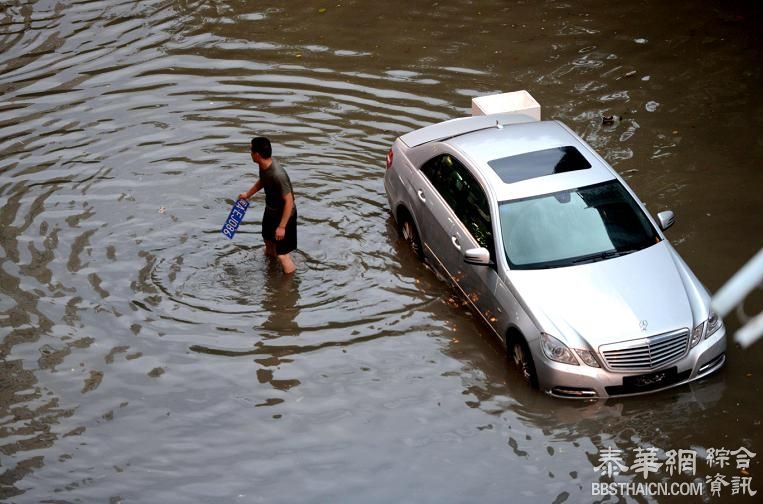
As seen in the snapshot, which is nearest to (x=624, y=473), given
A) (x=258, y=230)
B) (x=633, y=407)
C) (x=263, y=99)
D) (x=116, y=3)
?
(x=633, y=407)

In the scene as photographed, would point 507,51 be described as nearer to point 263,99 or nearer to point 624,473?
point 263,99

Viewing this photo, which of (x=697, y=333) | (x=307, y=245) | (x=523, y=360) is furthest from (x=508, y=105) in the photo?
(x=697, y=333)

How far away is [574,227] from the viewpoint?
978 centimetres

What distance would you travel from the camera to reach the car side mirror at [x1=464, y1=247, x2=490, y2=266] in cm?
967

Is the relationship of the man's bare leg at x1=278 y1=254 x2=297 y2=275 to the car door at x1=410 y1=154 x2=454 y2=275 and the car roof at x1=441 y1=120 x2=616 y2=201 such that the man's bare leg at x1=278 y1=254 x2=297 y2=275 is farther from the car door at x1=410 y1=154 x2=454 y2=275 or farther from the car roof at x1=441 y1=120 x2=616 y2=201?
the car roof at x1=441 y1=120 x2=616 y2=201

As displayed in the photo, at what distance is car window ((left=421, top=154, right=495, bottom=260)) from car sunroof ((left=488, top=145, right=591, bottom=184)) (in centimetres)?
31

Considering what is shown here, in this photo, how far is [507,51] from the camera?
632 inches

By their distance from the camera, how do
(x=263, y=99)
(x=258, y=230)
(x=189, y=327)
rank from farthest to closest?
(x=263, y=99) → (x=258, y=230) → (x=189, y=327)

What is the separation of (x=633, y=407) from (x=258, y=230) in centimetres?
519

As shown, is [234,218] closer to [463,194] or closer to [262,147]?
[262,147]

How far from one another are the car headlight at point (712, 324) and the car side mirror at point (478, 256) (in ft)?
6.86

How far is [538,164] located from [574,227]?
92cm

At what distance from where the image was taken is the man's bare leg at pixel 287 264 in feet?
36.3

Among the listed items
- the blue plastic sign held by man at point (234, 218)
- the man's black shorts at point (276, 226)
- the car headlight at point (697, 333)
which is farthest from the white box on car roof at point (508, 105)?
the car headlight at point (697, 333)
